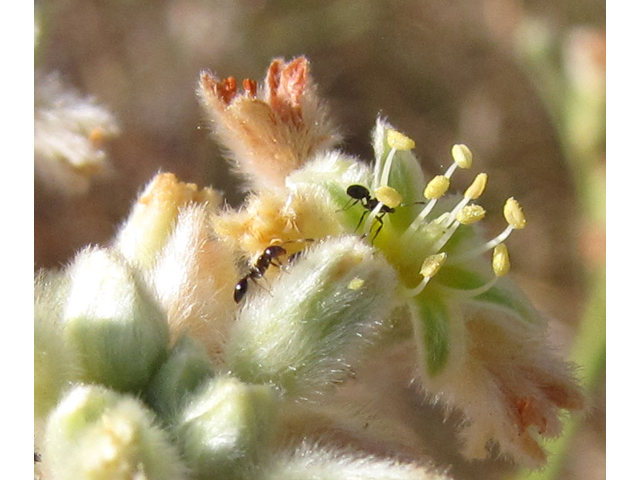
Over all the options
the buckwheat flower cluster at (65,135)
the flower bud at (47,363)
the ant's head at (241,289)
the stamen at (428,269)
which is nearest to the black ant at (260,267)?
the ant's head at (241,289)

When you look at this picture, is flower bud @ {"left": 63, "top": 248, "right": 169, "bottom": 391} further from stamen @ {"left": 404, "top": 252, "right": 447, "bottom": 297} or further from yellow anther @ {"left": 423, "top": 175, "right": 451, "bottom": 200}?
yellow anther @ {"left": 423, "top": 175, "right": 451, "bottom": 200}

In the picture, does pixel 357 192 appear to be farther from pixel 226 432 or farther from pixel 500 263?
pixel 226 432

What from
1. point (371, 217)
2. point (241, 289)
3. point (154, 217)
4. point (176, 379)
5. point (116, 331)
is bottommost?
point (176, 379)

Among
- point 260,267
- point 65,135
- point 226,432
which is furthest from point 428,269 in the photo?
point 65,135

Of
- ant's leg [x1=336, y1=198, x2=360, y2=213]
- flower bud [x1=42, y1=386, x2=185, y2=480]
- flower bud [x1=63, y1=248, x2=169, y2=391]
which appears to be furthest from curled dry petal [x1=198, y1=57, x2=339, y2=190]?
flower bud [x1=42, y1=386, x2=185, y2=480]

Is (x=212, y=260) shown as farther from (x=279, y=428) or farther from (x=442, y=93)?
(x=442, y=93)

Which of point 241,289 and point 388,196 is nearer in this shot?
point 241,289

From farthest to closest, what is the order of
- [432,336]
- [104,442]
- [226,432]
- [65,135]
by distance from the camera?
1. [65,135]
2. [432,336]
3. [226,432]
4. [104,442]
